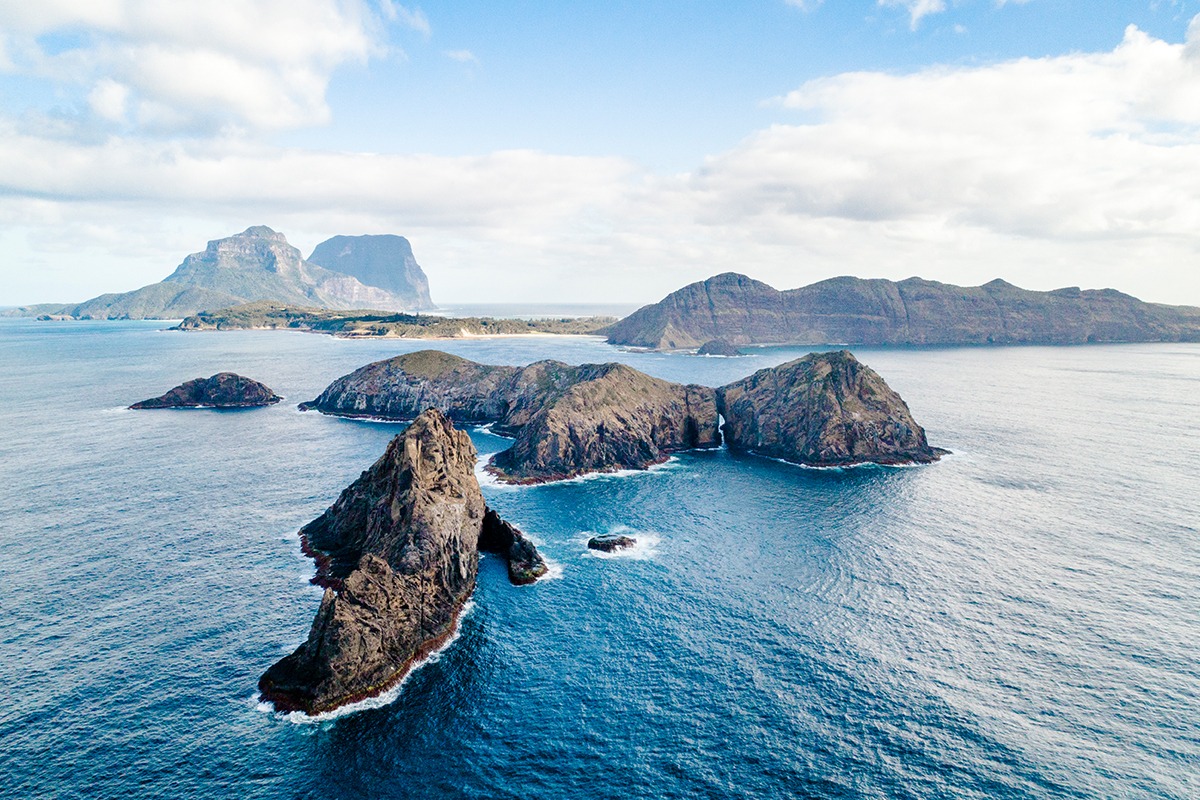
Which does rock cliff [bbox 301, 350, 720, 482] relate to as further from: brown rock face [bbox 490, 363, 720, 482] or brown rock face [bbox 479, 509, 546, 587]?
brown rock face [bbox 479, 509, 546, 587]

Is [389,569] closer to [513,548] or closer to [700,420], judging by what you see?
[513,548]

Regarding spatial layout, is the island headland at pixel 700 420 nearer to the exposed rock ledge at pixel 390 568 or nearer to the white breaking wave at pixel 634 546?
the white breaking wave at pixel 634 546

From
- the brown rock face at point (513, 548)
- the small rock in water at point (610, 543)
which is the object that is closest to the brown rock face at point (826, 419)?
the small rock in water at point (610, 543)

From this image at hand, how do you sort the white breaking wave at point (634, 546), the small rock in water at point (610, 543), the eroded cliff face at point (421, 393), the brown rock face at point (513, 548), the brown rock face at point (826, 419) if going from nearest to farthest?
1. the brown rock face at point (513, 548)
2. the white breaking wave at point (634, 546)
3. the small rock in water at point (610, 543)
4. the brown rock face at point (826, 419)
5. the eroded cliff face at point (421, 393)

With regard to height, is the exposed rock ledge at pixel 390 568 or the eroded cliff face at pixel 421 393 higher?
the eroded cliff face at pixel 421 393

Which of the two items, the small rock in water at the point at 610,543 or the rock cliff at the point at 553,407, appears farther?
the rock cliff at the point at 553,407

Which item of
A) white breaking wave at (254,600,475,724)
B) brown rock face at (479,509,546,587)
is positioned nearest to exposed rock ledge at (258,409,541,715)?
brown rock face at (479,509,546,587)

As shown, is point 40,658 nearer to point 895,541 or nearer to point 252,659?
point 252,659
